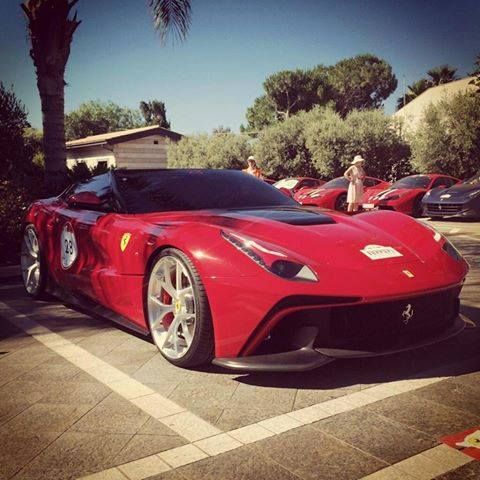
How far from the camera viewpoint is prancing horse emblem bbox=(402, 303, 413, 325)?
9.18 feet

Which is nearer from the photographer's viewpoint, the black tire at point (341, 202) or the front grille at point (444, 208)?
the front grille at point (444, 208)

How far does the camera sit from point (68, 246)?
14.4 feet

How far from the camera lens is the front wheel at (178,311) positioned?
289 centimetres

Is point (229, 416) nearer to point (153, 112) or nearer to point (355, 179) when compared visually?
point (355, 179)

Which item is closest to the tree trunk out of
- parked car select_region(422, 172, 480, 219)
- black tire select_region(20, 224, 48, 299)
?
black tire select_region(20, 224, 48, 299)

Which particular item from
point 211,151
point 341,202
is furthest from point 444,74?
point 341,202

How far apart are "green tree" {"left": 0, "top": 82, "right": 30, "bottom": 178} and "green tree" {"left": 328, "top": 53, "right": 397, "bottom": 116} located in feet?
212

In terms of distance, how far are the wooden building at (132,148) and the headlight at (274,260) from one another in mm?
31367

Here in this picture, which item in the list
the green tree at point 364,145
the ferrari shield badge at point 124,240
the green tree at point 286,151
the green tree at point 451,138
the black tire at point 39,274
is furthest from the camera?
the green tree at point 286,151

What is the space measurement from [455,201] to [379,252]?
35.5ft

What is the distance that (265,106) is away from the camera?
7312cm

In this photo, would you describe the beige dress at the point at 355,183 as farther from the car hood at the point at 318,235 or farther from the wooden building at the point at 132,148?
the wooden building at the point at 132,148

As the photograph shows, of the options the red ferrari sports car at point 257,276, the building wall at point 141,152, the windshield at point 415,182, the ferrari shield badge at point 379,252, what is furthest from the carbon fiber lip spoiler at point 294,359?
the building wall at point 141,152

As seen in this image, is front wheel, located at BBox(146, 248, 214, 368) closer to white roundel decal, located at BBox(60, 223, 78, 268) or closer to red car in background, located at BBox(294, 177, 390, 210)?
white roundel decal, located at BBox(60, 223, 78, 268)
